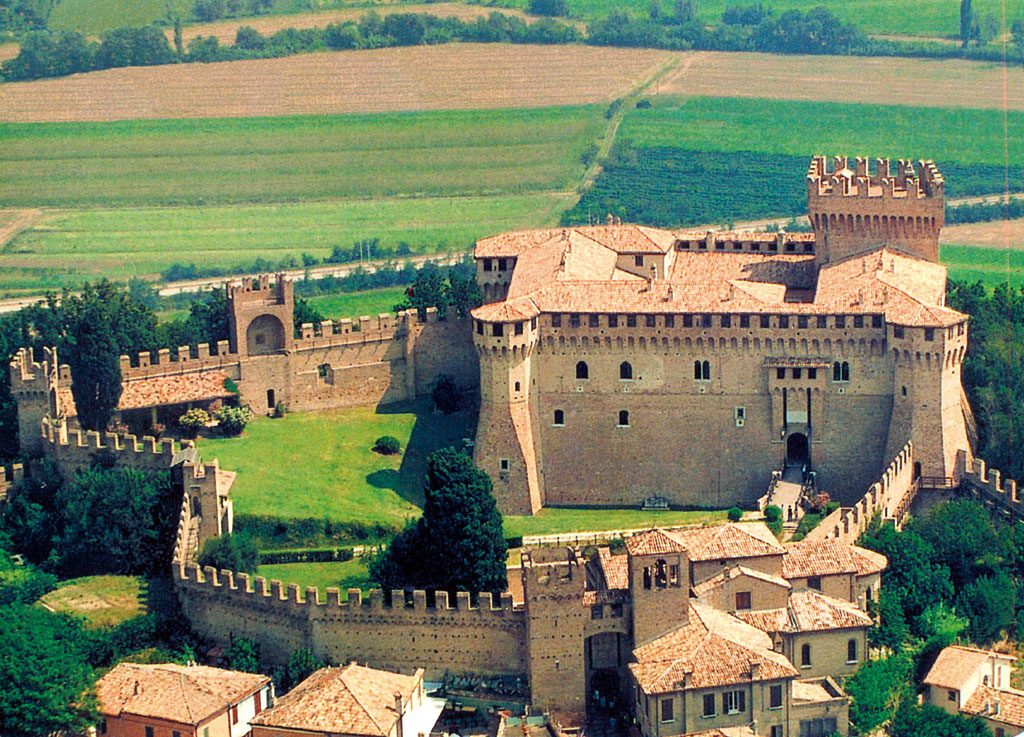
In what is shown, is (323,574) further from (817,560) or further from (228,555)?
(817,560)

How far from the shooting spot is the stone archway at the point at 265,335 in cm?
9831

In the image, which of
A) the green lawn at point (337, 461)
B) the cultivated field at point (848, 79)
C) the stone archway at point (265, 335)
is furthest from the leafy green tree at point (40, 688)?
the cultivated field at point (848, 79)

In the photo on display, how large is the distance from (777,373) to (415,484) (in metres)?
14.0

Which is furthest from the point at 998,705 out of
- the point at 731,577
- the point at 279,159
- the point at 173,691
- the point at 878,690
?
the point at 279,159

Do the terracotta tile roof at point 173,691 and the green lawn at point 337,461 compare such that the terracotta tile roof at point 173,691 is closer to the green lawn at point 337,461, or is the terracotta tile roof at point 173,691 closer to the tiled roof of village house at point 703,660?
the green lawn at point 337,461

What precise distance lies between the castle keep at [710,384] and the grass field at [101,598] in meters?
14.4

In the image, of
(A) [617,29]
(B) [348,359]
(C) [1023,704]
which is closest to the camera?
(C) [1023,704]

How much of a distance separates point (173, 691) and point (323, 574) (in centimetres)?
1001

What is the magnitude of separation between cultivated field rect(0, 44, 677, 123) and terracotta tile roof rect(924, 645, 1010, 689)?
85601 mm

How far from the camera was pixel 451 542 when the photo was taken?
8088 cm

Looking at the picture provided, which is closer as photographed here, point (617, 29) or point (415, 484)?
point (415, 484)

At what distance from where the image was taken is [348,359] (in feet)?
324

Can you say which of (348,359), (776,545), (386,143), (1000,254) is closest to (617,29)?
(386,143)

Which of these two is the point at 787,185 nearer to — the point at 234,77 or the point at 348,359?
the point at 234,77
